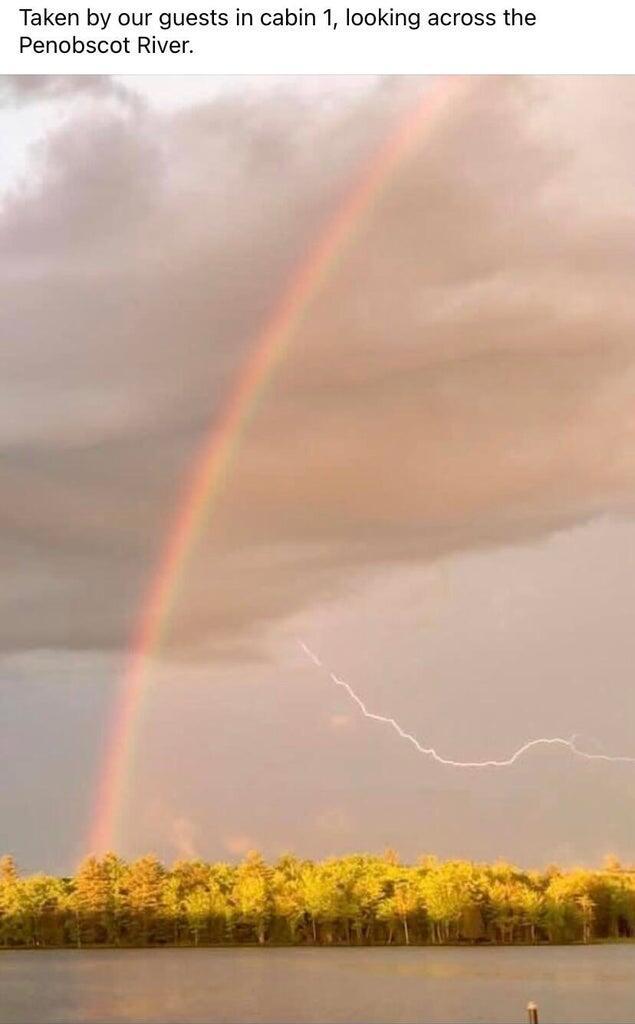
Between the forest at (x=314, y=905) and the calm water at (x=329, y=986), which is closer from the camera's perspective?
the calm water at (x=329, y=986)

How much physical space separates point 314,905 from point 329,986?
33.3m

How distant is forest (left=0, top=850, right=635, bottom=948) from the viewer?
9306cm

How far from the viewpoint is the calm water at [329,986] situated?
165 ft

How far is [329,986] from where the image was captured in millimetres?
63656

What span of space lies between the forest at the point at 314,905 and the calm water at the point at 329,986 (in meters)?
3.56

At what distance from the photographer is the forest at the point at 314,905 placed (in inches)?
3664

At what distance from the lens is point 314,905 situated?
9644cm

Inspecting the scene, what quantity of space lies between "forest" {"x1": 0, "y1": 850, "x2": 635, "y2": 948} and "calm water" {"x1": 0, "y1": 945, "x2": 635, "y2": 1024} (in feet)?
11.7

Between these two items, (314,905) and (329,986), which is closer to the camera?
(329,986)

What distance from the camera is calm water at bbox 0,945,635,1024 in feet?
165

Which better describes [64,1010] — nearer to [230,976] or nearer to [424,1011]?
[424,1011]

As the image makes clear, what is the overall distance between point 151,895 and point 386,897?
60.3ft

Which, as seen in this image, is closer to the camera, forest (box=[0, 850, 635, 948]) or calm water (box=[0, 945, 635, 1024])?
calm water (box=[0, 945, 635, 1024])

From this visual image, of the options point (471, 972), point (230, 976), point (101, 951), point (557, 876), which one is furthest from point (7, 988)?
point (557, 876)
